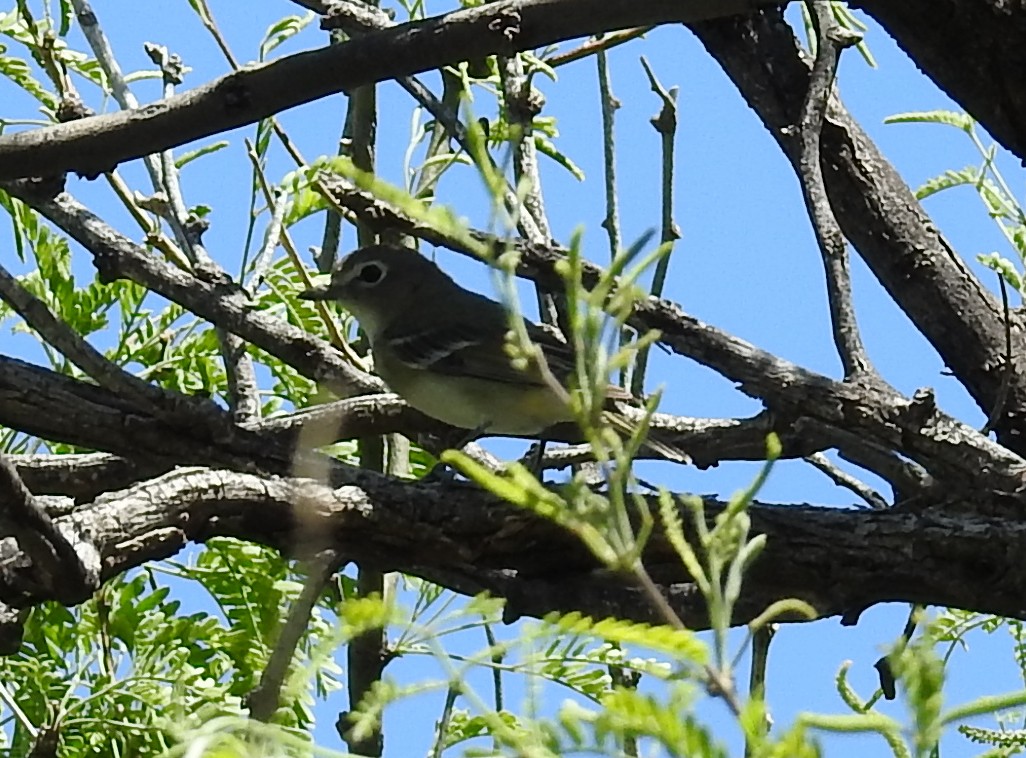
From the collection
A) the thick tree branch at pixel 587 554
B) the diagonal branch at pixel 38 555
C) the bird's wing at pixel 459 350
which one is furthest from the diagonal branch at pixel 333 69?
the bird's wing at pixel 459 350

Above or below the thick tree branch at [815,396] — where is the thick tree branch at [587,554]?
below

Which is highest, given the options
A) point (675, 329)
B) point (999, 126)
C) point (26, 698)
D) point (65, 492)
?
point (999, 126)

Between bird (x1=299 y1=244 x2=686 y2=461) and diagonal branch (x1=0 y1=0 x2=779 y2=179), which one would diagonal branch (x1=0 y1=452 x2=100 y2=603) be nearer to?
diagonal branch (x1=0 y1=0 x2=779 y2=179)

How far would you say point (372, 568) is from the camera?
2031 millimetres

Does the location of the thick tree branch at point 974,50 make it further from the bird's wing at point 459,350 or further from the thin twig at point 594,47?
the bird's wing at point 459,350

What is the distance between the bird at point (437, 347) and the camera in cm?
309

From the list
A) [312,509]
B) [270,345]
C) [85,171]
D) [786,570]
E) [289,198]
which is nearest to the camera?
[312,509]

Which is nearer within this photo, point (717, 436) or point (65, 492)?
point (65, 492)

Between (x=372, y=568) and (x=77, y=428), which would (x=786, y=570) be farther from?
(x=77, y=428)

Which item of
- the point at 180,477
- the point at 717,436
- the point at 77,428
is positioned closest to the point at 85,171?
the point at 77,428

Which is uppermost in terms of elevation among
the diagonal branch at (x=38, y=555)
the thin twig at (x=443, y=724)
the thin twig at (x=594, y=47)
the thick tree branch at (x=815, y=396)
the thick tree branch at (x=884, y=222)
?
the thin twig at (x=594, y=47)

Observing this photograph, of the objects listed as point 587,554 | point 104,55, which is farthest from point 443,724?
point 104,55

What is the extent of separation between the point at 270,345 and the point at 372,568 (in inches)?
23.7

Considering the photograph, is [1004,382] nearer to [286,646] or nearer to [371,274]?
[286,646]
